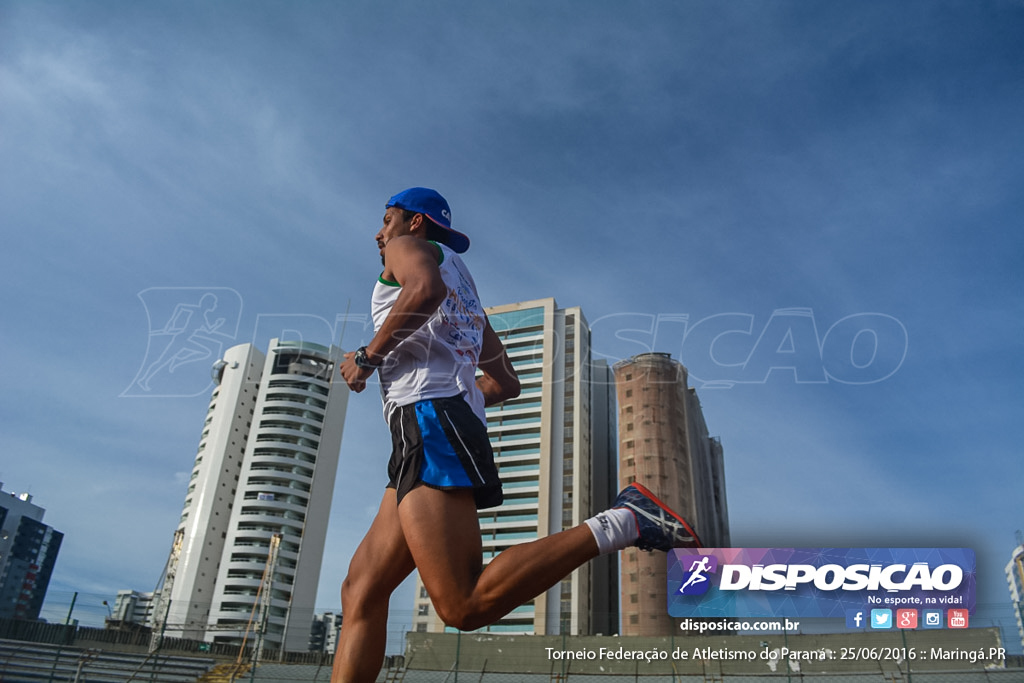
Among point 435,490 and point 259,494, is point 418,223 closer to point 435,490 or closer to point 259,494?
point 435,490

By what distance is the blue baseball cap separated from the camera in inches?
131

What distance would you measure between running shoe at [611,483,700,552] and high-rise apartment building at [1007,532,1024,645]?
22.7m

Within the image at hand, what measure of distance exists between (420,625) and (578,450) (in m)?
25.4

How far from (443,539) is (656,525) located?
801 mm

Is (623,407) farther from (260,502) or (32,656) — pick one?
(32,656)

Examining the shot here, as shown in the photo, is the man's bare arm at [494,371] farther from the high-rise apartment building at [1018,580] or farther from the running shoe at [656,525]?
the high-rise apartment building at [1018,580]

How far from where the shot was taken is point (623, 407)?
229ft

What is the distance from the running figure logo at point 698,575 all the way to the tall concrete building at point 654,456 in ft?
45.5

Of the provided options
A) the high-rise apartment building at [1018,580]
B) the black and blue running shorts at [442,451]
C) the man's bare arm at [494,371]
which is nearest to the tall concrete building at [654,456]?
the high-rise apartment building at [1018,580]

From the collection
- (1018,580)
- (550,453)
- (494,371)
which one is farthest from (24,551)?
(1018,580)

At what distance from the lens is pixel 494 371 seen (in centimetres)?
355

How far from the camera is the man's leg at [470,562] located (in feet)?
7.89

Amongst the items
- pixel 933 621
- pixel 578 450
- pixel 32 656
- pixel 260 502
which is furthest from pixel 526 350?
pixel 32 656

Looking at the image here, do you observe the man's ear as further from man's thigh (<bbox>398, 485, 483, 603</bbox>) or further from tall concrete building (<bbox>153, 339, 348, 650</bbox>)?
tall concrete building (<bbox>153, 339, 348, 650</bbox>)
